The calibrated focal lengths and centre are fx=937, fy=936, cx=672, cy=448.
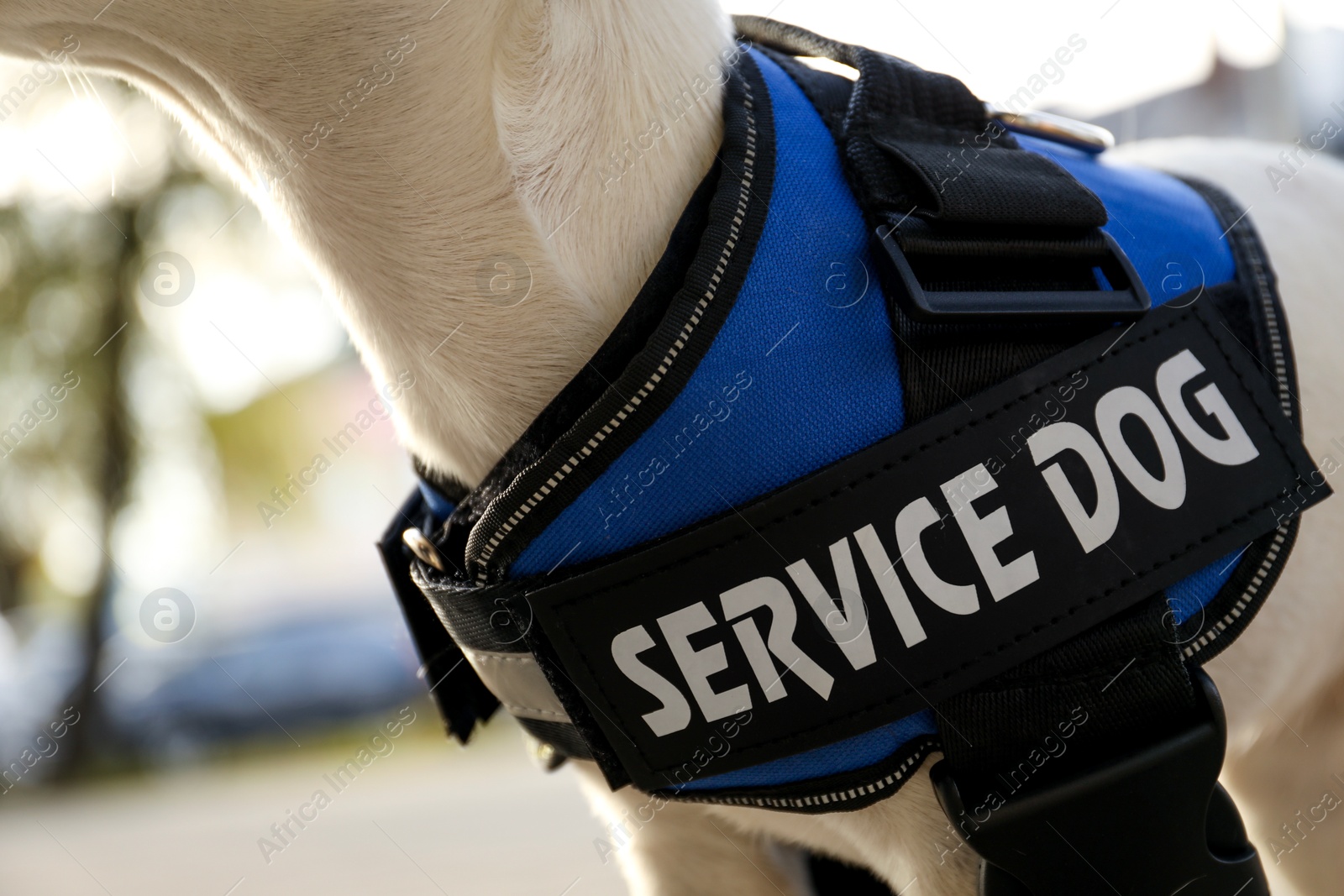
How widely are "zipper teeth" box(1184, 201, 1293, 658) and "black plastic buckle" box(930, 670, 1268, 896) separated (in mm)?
40

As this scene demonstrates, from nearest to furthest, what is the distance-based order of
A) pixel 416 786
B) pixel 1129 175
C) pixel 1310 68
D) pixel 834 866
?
pixel 1129 175 < pixel 834 866 < pixel 1310 68 < pixel 416 786

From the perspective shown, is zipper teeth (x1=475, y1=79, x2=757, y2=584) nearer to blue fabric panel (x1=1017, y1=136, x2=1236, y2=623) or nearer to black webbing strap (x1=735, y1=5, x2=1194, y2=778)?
black webbing strap (x1=735, y1=5, x2=1194, y2=778)

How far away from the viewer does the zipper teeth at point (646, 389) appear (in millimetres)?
544

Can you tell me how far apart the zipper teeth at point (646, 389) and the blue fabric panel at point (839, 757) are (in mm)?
206

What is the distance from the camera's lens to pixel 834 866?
893 mm

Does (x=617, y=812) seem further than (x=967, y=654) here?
Yes

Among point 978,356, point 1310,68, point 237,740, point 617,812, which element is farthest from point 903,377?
point 237,740

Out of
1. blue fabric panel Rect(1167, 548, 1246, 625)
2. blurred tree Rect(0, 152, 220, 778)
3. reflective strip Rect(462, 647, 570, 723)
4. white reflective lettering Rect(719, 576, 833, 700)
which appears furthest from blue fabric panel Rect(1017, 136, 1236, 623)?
blurred tree Rect(0, 152, 220, 778)

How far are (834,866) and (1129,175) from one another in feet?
2.19

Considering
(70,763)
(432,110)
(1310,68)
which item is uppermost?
(432,110)

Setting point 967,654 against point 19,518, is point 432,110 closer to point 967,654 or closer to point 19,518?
Result: point 967,654

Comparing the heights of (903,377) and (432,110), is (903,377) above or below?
below

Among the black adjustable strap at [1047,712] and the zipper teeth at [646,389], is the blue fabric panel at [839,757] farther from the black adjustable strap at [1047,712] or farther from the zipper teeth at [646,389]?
the zipper teeth at [646,389]

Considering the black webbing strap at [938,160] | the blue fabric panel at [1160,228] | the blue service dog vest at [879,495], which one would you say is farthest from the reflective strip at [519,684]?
the blue fabric panel at [1160,228]
